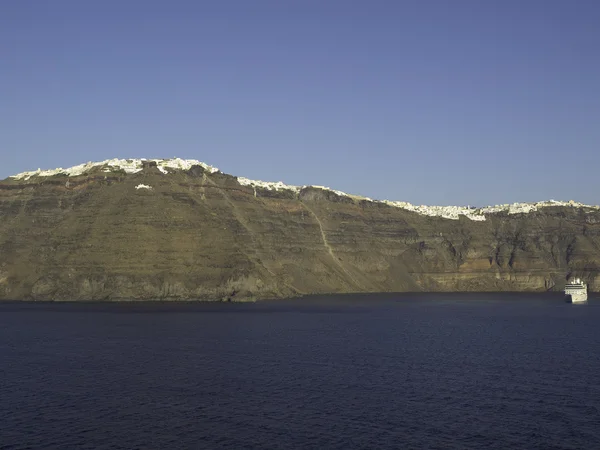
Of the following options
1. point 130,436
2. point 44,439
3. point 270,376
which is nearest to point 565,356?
point 270,376

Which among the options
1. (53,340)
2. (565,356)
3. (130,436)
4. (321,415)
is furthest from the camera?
(53,340)

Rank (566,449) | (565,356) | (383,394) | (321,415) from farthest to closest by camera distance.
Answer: (565,356) → (383,394) → (321,415) → (566,449)

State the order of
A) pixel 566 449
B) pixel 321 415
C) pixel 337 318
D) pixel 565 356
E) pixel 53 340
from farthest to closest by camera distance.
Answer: pixel 337 318 → pixel 53 340 → pixel 565 356 → pixel 321 415 → pixel 566 449

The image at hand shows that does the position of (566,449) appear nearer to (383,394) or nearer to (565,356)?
(383,394)

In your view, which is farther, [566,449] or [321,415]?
[321,415]

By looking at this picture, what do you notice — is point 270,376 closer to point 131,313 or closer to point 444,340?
point 444,340

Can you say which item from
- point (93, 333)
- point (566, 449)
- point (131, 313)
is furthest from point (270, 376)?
point (131, 313)
